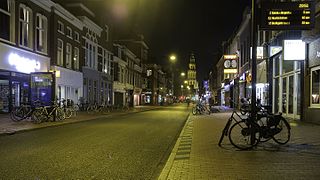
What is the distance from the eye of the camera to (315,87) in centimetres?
1858

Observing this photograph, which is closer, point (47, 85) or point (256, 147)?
point (256, 147)

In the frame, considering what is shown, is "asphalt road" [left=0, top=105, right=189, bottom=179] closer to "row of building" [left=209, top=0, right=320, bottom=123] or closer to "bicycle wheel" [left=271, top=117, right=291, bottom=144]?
"bicycle wheel" [left=271, top=117, right=291, bottom=144]

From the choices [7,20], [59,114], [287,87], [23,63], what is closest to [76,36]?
[23,63]

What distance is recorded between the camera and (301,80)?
20094 mm

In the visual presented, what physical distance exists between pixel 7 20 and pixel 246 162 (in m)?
21.5

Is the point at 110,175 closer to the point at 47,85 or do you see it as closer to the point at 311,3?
the point at 311,3

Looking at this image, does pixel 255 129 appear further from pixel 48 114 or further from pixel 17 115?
pixel 17 115

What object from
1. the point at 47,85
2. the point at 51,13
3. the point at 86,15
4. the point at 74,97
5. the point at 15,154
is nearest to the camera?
the point at 15,154

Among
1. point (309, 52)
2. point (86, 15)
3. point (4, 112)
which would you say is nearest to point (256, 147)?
point (309, 52)

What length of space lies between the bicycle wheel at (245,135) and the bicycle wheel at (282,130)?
555mm

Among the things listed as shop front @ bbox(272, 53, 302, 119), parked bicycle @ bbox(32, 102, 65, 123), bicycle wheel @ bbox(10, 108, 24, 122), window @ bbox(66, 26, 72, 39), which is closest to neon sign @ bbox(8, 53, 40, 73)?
bicycle wheel @ bbox(10, 108, 24, 122)

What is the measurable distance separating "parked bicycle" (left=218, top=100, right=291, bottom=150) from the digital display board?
2948 millimetres

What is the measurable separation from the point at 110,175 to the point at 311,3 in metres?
10.4

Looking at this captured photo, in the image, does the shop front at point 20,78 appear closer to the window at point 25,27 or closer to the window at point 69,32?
the window at point 25,27
